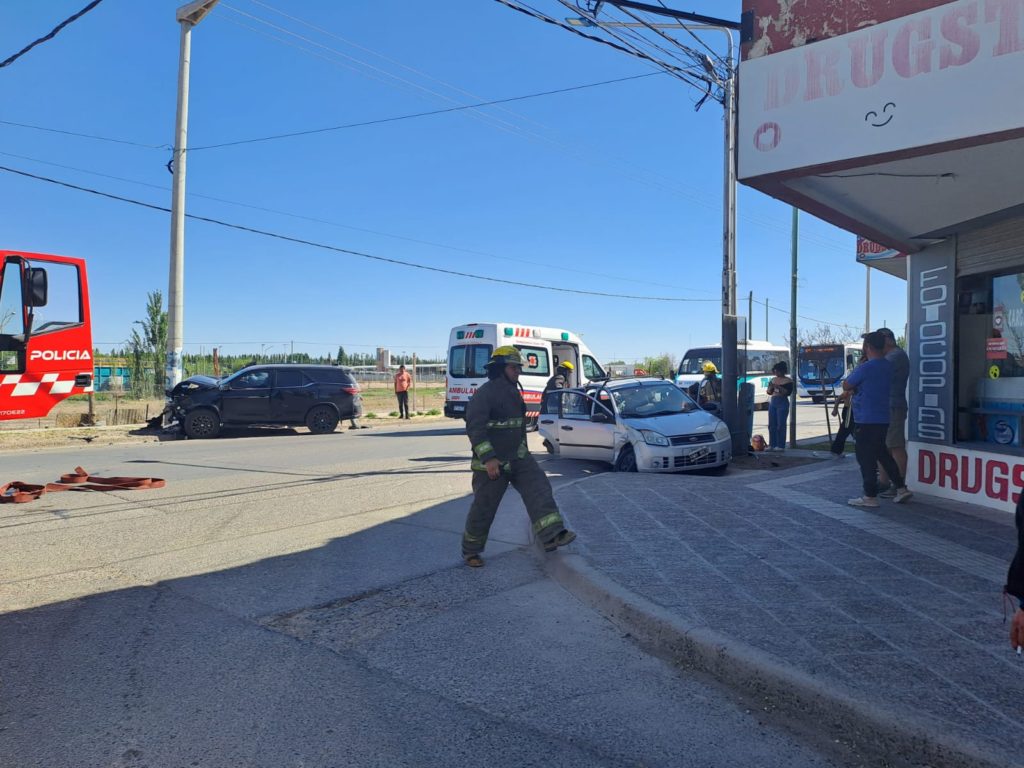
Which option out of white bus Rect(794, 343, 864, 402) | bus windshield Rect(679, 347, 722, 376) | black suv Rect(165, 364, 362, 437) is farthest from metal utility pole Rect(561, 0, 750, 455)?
white bus Rect(794, 343, 864, 402)

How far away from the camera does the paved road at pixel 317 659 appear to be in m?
3.09

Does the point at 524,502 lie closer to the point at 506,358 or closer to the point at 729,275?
the point at 506,358

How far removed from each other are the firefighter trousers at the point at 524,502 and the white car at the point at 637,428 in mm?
4764

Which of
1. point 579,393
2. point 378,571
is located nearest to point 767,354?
point 579,393

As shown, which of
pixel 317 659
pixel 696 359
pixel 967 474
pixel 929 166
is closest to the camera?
pixel 317 659

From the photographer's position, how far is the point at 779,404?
1312 centimetres

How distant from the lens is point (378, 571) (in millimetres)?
5820

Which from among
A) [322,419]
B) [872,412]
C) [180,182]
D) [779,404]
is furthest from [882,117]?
[180,182]

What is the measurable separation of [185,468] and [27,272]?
5797mm

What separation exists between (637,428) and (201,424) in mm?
11432

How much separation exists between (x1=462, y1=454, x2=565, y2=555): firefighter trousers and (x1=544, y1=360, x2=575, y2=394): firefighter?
10521 millimetres

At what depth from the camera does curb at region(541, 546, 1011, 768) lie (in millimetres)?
2935

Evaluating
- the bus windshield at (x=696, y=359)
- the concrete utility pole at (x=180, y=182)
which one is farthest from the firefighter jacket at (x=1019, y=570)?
the bus windshield at (x=696, y=359)

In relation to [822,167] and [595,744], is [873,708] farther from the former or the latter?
[822,167]
